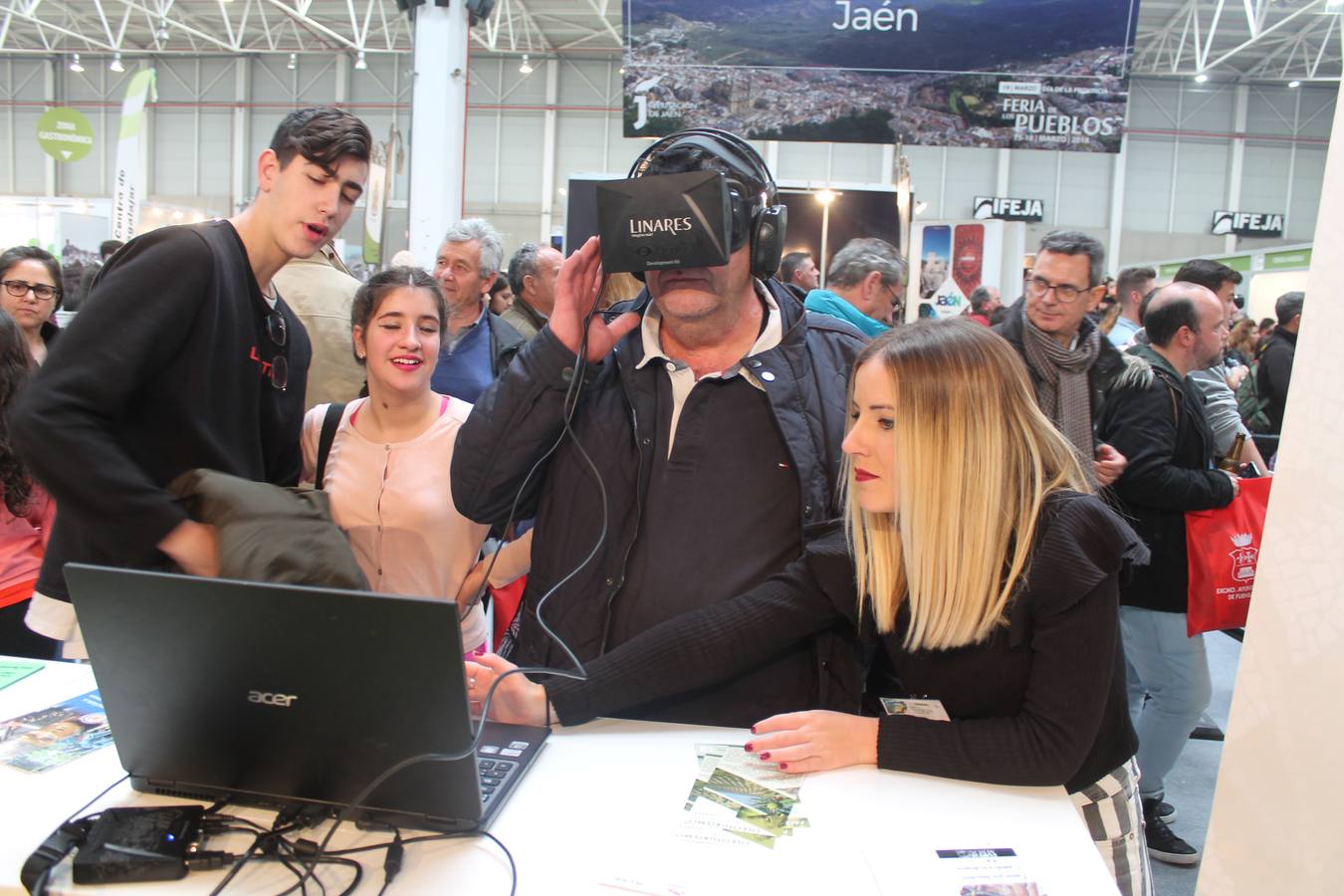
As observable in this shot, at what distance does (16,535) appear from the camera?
7.52ft

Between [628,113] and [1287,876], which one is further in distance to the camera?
[628,113]

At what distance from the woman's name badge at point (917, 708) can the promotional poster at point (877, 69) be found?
261 cm

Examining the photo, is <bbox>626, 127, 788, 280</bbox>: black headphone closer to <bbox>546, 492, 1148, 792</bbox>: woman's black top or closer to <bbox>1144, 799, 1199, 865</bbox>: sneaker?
<bbox>546, 492, 1148, 792</bbox>: woman's black top

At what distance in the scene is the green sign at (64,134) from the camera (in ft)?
29.5

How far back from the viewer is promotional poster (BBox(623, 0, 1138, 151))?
3402 millimetres

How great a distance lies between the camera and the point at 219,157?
636 inches

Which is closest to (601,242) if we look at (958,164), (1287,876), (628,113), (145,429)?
(145,429)

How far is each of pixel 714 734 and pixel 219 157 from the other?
17.5m

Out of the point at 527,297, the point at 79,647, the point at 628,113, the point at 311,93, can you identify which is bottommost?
the point at 79,647

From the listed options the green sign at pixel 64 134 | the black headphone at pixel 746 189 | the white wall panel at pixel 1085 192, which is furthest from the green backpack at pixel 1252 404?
the white wall panel at pixel 1085 192

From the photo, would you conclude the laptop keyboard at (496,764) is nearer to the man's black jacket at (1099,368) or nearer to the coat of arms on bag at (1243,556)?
the man's black jacket at (1099,368)

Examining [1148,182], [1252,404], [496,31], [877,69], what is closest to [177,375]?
[877,69]

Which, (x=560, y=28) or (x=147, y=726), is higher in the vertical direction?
(x=560, y=28)

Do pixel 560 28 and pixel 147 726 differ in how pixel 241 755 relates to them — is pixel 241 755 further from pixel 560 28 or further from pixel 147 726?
pixel 560 28
